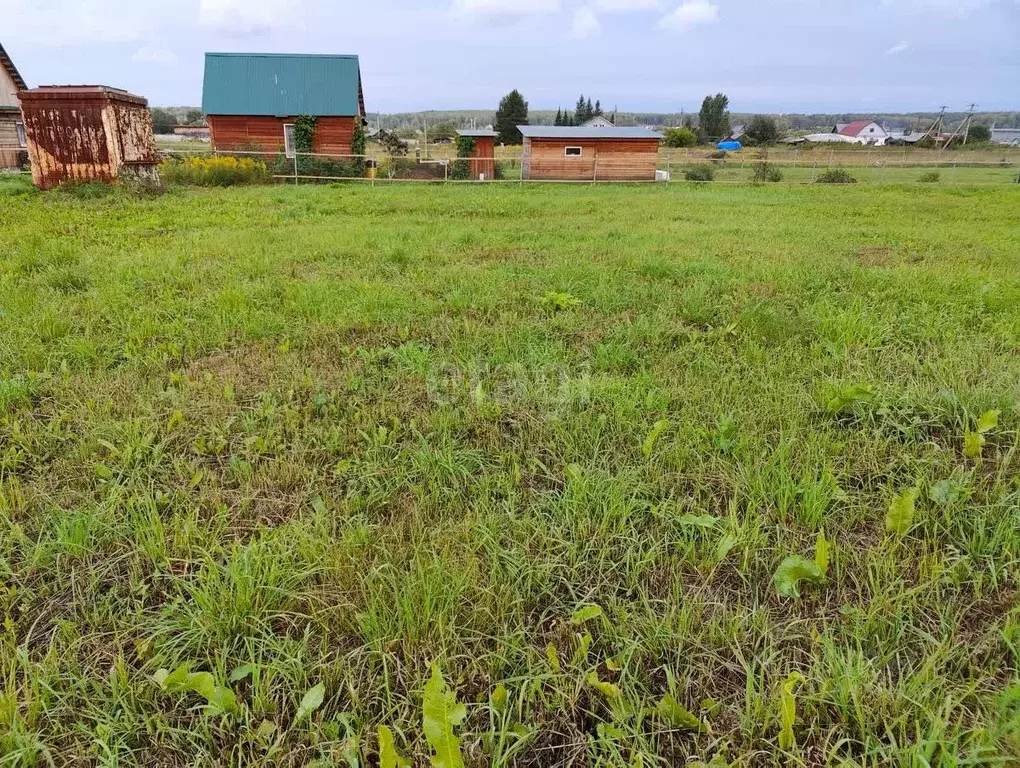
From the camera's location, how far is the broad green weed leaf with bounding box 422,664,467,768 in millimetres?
1373

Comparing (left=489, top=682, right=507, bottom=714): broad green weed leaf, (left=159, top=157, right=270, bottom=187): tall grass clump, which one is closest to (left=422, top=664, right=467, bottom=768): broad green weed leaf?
(left=489, top=682, right=507, bottom=714): broad green weed leaf

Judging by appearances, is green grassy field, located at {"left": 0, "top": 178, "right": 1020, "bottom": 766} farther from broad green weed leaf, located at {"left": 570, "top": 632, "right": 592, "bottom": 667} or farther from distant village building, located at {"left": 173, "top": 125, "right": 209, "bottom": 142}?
distant village building, located at {"left": 173, "top": 125, "right": 209, "bottom": 142}

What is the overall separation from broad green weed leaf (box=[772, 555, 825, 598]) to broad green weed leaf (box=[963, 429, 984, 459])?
4.11 ft

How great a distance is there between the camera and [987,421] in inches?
104

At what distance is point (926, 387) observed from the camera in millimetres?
3203

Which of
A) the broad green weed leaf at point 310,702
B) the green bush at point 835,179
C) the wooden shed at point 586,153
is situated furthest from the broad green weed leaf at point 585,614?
the green bush at point 835,179

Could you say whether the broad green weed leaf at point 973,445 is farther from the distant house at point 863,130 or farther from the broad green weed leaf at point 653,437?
the distant house at point 863,130

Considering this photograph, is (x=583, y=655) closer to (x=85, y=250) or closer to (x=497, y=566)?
(x=497, y=566)

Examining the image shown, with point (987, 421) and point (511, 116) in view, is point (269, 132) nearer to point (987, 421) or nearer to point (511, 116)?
point (987, 421)

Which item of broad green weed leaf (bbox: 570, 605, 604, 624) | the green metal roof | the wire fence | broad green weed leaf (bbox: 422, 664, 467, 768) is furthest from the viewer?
the green metal roof

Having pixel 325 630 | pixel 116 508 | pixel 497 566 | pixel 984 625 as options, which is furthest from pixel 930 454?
pixel 116 508

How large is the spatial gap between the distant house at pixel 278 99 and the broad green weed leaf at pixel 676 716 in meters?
26.3

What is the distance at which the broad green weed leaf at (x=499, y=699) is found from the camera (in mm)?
1555

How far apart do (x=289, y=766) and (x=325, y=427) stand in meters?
1.80
